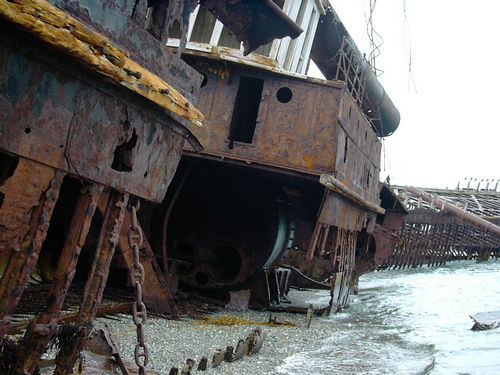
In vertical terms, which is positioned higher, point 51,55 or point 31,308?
point 51,55

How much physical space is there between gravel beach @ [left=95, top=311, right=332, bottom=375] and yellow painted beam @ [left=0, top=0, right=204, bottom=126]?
2530 mm

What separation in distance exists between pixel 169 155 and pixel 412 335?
555cm

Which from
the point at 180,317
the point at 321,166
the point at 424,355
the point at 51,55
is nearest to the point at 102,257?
the point at 51,55

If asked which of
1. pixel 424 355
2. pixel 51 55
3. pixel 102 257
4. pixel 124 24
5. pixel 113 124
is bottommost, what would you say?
pixel 424 355

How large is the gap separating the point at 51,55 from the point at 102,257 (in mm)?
1368

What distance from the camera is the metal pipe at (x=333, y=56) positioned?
34.9 feet

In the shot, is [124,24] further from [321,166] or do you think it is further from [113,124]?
[321,166]

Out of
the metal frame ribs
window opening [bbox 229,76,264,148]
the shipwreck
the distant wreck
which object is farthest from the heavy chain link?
the metal frame ribs

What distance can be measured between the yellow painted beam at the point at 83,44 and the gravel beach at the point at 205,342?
2.53m

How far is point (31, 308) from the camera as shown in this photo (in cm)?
502

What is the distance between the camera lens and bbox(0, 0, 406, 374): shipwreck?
240 cm

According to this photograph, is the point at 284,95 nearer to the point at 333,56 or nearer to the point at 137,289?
the point at 333,56

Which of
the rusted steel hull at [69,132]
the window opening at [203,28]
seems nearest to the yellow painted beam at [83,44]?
the rusted steel hull at [69,132]

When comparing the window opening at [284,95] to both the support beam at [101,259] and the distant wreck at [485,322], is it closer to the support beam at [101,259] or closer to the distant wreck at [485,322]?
the distant wreck at [485,322]
